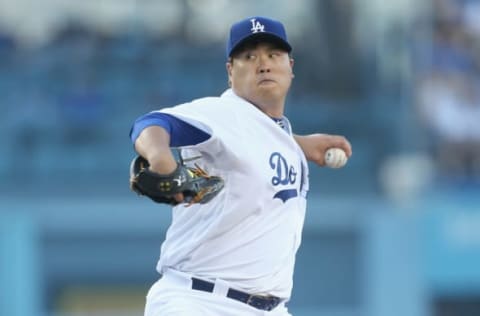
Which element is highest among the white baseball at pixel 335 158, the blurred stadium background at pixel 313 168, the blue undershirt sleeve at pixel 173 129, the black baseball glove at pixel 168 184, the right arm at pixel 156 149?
the blurred stadium background at pixel 313 168

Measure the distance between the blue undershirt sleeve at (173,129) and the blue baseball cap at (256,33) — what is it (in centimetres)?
40

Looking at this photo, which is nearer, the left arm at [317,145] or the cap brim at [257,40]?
the cap brim at [257,40]

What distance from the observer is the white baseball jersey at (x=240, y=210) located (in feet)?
14.5

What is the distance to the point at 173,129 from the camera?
418 centimetres

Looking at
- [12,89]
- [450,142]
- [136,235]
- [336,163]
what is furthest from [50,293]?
[336,163]

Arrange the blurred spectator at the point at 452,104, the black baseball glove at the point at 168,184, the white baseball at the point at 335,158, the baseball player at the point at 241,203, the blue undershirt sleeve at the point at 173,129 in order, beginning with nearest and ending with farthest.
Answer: the black baseball glove at the point at 168,184 < the blue undershirt sleeve at the point at 173,129 < the baseball player at the point at 241,203 < the white baseball at the point at 335,158 < the blurred spectator at the point at 452,104

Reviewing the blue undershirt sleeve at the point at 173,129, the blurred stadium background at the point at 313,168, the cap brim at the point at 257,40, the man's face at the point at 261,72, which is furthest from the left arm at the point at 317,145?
the blurred stadium background at the point at 313,168

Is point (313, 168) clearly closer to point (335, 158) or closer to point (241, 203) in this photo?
point (335, 158)

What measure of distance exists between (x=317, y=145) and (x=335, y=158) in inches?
4.6

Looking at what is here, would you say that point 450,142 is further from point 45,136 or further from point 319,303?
point 45,136

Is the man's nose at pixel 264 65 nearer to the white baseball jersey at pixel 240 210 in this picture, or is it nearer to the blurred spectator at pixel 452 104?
the white baseball jersey at pixel 240 210

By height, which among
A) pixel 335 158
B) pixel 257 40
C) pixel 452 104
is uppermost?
pixel 452 104

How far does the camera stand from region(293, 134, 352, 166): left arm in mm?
5008

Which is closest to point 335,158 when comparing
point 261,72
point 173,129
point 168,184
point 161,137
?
point 261,72
